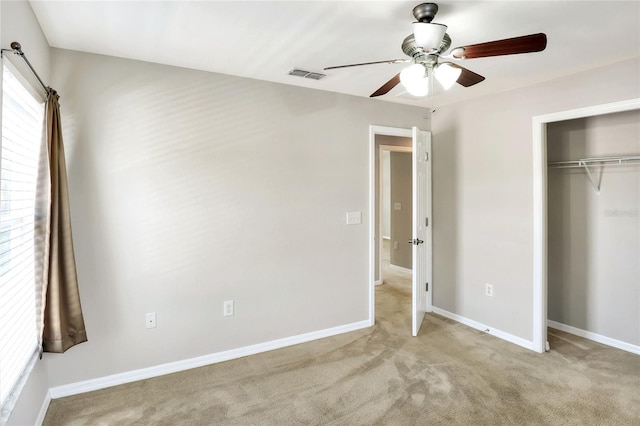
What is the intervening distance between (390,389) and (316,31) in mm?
2444

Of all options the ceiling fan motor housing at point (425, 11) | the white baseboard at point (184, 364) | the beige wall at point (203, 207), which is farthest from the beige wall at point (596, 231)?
the ceiling fan motor housing at point (425, 11)

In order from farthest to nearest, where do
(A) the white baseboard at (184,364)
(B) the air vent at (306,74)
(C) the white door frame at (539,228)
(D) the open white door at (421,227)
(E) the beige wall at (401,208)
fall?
(E) the beige wall at (401,208) < (D) the open white door at (421,227) < (C) the white door frame at (539,228) < (B) the air vent at (306,74) < (A) the white baseboard at (184,364)

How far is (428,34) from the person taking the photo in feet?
5.76

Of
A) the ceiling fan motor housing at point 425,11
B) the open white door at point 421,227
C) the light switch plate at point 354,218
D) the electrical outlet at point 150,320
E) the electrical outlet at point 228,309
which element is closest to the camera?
the ceiling fan motor housing at point 425,11

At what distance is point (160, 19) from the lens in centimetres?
209

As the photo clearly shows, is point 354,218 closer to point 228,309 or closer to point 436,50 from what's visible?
point 228,309

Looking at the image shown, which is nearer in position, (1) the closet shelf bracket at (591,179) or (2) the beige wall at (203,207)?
(2) the beige wall at (203,207)

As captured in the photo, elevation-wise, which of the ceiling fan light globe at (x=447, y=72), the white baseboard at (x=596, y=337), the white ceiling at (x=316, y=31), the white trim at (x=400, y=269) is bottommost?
the white baseboard at (x=596, y=337)

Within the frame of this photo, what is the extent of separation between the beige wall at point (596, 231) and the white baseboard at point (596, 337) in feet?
0.11

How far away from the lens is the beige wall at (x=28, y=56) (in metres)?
1.64

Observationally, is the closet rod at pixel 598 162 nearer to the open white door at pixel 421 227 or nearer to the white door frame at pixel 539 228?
the white door frame at pixel 539 228

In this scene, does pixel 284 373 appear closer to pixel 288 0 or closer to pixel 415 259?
pixel 415 259

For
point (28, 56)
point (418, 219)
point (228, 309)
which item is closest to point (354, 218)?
point (418, 219)

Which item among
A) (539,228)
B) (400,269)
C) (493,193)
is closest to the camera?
(539,228)
